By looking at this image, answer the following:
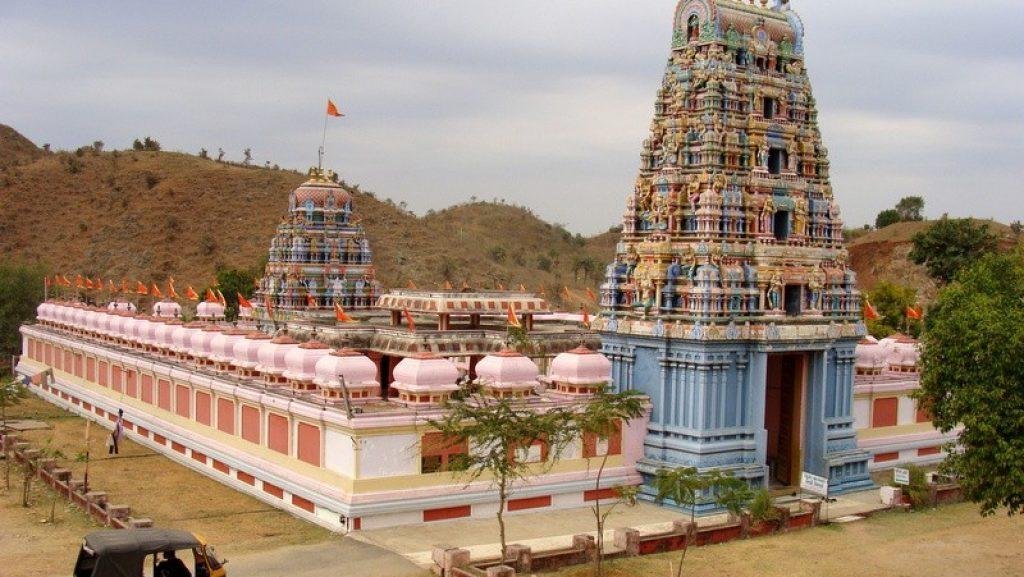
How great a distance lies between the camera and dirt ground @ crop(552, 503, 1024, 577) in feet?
64.2

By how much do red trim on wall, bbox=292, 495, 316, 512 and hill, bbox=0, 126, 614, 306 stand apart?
5132 centimetres

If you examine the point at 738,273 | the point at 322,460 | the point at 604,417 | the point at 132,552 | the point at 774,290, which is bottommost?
the point at 322,460

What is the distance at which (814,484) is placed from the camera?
24672 mm

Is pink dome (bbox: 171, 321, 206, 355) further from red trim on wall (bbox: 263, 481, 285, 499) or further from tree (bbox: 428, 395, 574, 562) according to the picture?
tree (bbox: 428, 395, 574, 562)

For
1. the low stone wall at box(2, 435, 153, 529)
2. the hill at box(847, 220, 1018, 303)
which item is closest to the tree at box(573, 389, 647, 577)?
the low stone wall at box(2, 435, 153, 529)

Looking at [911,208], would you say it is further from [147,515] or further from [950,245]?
[147,515]

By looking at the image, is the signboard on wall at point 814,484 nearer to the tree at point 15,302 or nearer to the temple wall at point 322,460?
the temple wall at point 322,460

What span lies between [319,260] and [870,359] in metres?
19.2

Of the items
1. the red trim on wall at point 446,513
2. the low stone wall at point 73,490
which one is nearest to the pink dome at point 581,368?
the red trim on wall at point 446,513

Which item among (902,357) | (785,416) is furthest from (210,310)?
(902,357)

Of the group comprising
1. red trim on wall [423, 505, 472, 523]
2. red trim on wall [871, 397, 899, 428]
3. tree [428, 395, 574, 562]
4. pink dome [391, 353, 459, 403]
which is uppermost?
pink dome [391, 353, 459, 403]

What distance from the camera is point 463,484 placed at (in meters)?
22.8

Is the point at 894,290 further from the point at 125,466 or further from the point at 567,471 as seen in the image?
the point at 125,466

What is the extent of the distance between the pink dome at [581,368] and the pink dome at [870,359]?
8.83m
